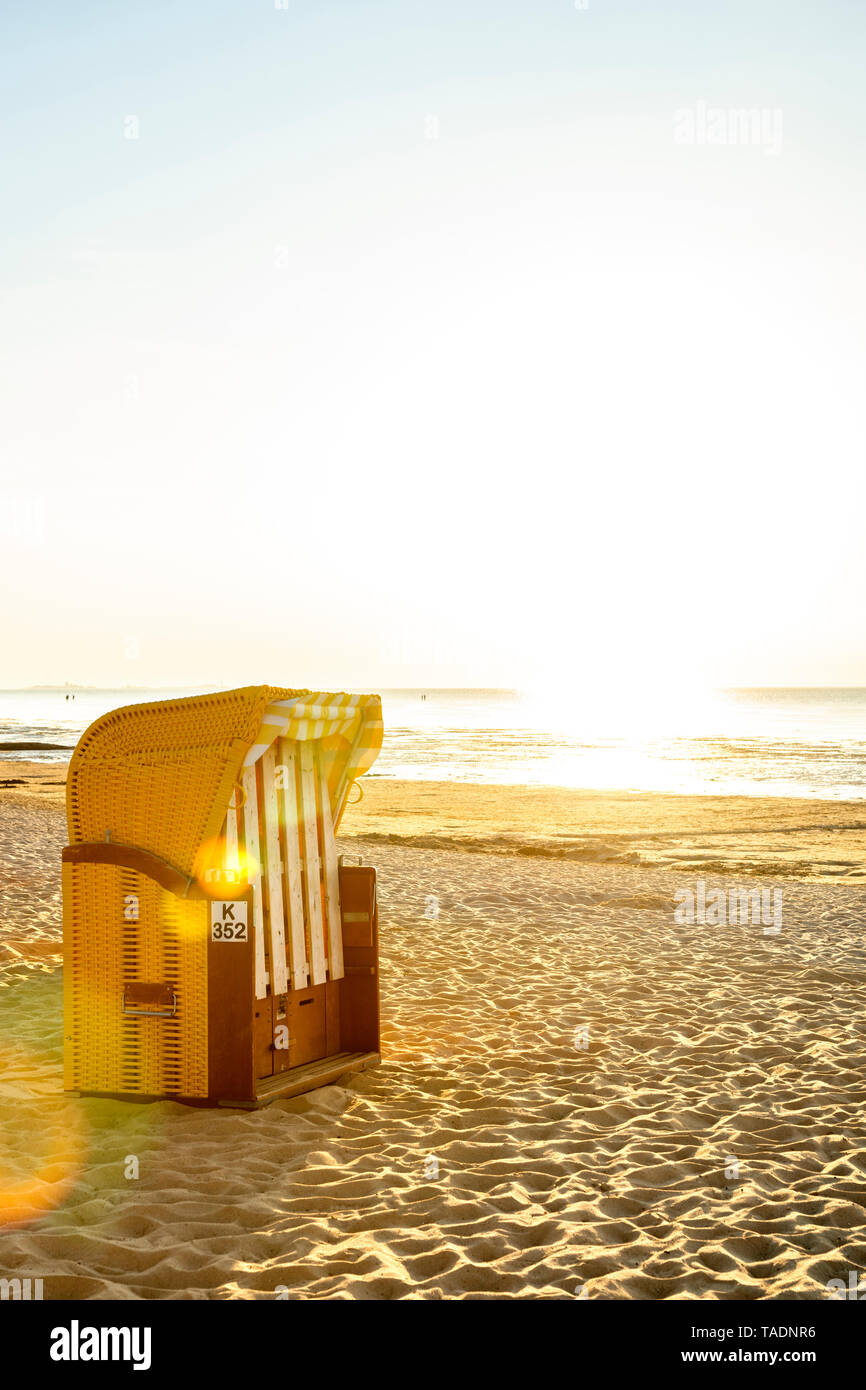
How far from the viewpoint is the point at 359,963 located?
629cm

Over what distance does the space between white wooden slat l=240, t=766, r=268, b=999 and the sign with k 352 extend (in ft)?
0.75

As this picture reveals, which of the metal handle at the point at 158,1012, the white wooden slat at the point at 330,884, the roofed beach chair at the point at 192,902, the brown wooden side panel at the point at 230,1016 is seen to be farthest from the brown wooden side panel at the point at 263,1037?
the white wooden slat at the point at 330,884

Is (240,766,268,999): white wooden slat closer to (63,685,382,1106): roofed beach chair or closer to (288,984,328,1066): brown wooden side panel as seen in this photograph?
(63,685,382,1106): roofed beach chair

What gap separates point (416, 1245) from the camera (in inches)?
159

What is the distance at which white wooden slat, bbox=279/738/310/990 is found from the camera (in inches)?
229

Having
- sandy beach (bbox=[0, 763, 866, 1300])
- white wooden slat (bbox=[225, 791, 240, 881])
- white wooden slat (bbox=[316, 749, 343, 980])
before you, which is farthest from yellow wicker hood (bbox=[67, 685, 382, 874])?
sandy beach (bbox=[0, 763, 866, 1300])

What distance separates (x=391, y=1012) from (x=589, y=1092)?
2012 mm

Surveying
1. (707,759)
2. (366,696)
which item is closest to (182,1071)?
(366,696)

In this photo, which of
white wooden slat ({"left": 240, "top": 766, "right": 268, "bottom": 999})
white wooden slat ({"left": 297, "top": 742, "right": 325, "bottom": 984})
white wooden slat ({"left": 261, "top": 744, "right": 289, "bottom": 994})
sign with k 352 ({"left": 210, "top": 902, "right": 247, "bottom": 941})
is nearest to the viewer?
sign with k 352 ({"left": 210, "top": 902, "right": 247, "bottom": 941})

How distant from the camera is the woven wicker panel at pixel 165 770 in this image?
17.1ft

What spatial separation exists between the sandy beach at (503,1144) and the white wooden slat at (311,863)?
753 millimetres

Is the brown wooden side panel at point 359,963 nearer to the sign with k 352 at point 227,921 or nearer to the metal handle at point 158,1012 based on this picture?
the sign with k 352 at point 227,921

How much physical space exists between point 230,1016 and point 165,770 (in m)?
1.36

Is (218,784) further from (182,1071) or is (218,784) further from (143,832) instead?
(182,1071)
